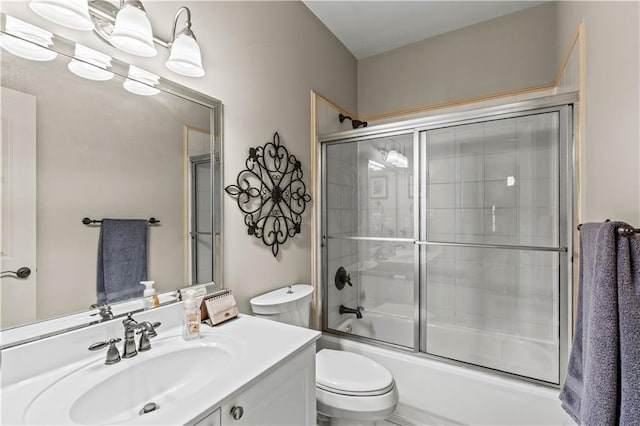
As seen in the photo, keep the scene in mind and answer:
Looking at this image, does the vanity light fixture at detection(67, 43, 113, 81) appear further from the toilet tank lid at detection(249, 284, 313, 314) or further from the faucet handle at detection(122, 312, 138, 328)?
the toilet tank lid at detection(249, 284, 313, 314)

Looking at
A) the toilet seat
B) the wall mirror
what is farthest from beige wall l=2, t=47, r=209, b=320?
the toilet seat

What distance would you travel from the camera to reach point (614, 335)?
72 centimetres

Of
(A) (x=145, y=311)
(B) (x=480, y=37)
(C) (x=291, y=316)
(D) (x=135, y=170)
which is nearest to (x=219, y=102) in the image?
(D) (x=135, y=170)

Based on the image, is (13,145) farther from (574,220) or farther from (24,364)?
(574,220)

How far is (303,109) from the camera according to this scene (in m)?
2.05

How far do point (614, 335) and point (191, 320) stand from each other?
1.23m

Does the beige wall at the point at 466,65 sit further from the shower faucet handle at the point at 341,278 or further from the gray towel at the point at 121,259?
the gray towel at the point at 121,259

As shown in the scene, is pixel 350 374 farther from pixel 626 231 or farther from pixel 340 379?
pixel 626 231

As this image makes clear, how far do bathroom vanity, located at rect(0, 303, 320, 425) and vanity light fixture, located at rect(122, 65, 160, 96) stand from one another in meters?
0.82

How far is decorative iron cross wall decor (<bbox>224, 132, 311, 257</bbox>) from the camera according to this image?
1.59m

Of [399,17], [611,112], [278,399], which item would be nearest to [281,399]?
[278,399]

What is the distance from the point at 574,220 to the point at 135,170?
1959 mm

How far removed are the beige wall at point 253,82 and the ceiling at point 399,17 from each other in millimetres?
177

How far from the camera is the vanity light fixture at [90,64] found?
94cm
